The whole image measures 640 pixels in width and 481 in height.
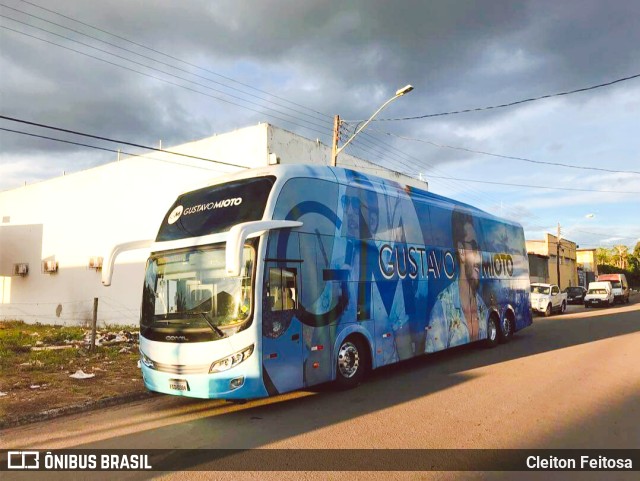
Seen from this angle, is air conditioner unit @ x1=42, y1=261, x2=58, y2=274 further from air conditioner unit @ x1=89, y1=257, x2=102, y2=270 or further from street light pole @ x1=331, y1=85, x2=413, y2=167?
street light pole @ x1=331, y1=85, x2=413, y2=167

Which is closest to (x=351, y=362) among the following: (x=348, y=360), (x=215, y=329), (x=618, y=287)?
(x=348, y=360)

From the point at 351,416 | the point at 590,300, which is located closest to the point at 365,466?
the point at 351,416

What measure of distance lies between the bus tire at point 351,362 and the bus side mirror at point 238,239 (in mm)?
2584

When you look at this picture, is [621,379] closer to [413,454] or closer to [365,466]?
[413,454]

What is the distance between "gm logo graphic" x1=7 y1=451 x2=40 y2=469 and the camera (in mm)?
5173

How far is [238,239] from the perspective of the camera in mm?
5922

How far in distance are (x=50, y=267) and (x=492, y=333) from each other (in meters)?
23.3

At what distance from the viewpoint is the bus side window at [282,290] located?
688 centimetres

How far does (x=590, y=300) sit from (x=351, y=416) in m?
34.2

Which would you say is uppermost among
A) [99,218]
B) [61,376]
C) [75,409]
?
[99,218]

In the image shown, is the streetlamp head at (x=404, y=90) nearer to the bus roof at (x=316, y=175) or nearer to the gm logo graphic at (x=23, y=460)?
the bus roof at (x=316, y=175)

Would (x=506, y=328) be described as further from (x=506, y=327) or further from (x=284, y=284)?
(x=284, y=284)

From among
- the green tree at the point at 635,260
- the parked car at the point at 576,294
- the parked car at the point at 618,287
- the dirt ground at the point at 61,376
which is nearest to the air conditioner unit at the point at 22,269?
the dirt ground at the point at 61,376

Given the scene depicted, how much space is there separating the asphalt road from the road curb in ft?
0.49
